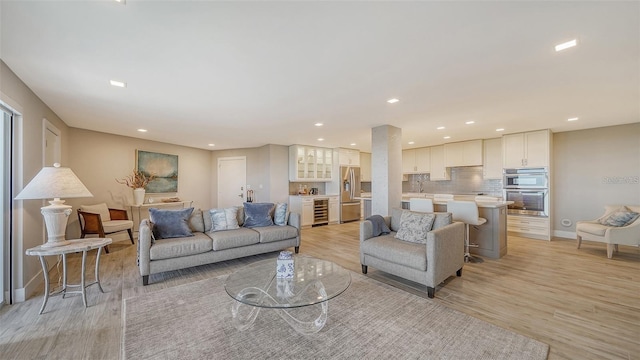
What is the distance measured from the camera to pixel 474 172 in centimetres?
675

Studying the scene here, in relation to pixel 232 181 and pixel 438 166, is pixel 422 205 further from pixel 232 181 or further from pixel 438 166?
pixel 232 181

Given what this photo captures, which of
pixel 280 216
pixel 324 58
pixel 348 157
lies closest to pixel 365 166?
pixel 348 157

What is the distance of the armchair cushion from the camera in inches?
182

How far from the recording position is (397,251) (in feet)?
9.62

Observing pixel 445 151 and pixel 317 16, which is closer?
pixel 317 16

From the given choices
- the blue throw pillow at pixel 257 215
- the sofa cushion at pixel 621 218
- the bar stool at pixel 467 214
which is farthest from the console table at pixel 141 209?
the sofa cushion at pixel 621 218

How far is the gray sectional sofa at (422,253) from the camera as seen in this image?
2.65m

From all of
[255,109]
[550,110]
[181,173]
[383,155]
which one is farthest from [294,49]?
[181,173]

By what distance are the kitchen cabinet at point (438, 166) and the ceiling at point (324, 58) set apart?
3.05 meters

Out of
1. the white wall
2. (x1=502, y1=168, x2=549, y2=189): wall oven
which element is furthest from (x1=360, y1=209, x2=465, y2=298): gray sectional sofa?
the white wall

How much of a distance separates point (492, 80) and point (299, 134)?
149 inches

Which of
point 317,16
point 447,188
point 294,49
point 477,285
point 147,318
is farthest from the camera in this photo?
point 447,188

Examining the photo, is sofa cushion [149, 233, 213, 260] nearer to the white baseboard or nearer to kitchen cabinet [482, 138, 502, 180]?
kitchen cabinet [482, 138, 502, 180]

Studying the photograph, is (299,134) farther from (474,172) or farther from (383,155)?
(474,172)
